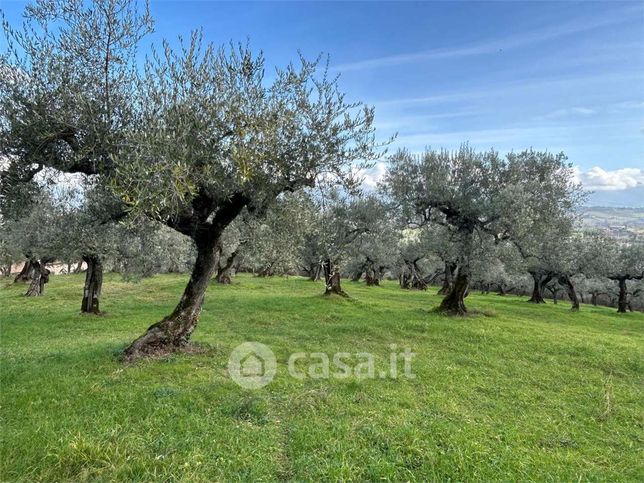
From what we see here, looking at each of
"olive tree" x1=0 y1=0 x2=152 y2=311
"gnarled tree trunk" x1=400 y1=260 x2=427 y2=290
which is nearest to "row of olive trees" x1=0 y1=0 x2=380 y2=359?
"olive tree" x1=0 y1=0 x2=152 y2=311

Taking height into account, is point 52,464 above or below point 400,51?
below

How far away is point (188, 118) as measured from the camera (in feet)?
28.7

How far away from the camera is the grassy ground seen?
5.99 metres

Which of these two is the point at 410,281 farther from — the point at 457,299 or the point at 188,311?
the point at 188,311

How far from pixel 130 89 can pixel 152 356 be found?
7310 millimetres

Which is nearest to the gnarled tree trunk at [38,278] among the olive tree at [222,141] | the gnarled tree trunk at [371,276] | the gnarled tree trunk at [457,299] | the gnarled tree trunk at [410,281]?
the olive tree at [222,141]

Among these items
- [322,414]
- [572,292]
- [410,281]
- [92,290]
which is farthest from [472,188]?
[410,281]

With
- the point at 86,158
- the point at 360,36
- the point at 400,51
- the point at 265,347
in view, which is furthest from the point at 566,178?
the point at 86,158

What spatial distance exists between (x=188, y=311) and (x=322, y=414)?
20.5 feet

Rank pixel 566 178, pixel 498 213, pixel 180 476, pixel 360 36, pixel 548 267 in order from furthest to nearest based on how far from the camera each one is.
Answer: pixel 548 267, pixel 566 178, pixel 498 213, pixel 360 36, pixel 180 476

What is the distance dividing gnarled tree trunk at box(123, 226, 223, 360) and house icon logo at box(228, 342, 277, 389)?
177 centimetres

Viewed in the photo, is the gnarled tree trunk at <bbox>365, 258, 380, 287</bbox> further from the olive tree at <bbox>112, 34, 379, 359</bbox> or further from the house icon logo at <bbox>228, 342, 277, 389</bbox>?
the olive tree at <bbox>112, 34, 379, 359</bbox>

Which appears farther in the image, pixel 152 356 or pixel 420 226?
pixel 420 226

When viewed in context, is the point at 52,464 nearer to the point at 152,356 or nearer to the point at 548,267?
the point at 152,356
